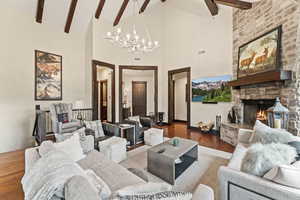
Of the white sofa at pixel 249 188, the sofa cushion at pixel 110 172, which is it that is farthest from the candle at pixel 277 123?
the sofa cushion at pixel 110 172

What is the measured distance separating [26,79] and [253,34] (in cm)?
649

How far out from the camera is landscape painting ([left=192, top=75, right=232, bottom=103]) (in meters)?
5.26

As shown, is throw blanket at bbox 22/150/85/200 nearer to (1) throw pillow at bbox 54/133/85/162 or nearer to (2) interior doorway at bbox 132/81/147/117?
(1) throw pillow at bbox 54/133/85/162

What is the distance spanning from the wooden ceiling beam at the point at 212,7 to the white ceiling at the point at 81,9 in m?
0.28

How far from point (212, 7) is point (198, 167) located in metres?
5.06

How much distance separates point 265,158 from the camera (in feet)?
4.67

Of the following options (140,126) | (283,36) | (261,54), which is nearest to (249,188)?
(140,126)

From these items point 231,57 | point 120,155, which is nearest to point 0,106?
point 120,155

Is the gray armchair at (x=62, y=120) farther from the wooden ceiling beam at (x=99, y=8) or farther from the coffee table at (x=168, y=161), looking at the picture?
the wooden ceiling beam at (x=99, y=8)

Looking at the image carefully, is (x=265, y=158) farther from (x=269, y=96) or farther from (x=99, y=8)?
(x=99, y=8)

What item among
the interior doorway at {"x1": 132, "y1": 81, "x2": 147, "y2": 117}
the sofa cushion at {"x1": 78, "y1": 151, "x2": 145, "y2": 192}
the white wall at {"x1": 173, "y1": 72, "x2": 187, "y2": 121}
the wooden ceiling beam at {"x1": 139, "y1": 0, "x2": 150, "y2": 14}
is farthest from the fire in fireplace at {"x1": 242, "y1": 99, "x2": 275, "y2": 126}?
the interior doorway at {"x1": 132, "y1": 81, "x2": 147, "y2": 117}

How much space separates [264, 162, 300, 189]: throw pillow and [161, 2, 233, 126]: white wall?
4.29 m

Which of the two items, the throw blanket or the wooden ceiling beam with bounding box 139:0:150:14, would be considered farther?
the wooden ceiling beam with bounding box 139:0:150:14

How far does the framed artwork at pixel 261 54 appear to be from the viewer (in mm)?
3434
